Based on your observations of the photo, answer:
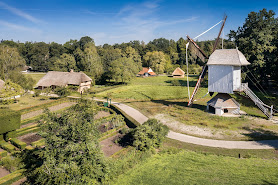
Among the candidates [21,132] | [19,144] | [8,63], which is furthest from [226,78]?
[8,63]

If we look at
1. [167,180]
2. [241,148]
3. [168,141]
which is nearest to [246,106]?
[241,148]

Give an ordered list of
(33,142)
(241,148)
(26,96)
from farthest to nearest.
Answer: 1. (26,96)
2. (33,142)
3. (241,148)

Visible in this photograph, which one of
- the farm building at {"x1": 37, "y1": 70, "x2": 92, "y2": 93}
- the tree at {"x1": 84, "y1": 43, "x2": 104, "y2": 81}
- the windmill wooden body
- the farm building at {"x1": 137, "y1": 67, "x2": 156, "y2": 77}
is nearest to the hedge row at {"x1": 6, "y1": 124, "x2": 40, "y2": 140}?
the windmill wooden body

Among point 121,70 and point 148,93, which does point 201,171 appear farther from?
point 121,70

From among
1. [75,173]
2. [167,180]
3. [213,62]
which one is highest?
[213,62]

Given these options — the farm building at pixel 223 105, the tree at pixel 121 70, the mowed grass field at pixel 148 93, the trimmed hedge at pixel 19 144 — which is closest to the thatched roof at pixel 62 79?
the mowed grass field at pixel 148 93

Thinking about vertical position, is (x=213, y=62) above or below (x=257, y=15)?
below

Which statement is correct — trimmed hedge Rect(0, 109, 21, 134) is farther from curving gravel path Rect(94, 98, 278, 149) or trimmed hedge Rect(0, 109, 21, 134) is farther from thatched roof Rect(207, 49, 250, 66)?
thatched roof Rect(207, 49, 250, 66)

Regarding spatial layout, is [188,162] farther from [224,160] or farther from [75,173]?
[75,173]
